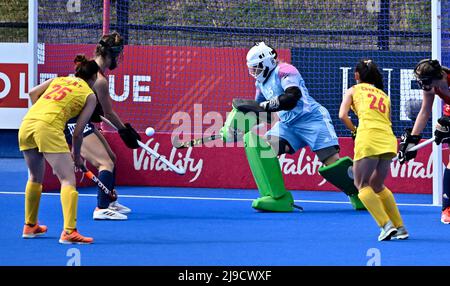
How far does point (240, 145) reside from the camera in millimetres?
12438

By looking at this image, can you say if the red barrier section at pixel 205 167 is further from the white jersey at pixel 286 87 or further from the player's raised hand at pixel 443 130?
the player's raised hand at pixel 443 130

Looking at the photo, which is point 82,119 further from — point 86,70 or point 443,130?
point 443,130

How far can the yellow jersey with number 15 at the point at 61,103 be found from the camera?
26.8 feet

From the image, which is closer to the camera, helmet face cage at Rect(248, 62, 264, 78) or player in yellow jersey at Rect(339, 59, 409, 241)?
player in yellow jersey at Rect(339, 59, 409, 241)

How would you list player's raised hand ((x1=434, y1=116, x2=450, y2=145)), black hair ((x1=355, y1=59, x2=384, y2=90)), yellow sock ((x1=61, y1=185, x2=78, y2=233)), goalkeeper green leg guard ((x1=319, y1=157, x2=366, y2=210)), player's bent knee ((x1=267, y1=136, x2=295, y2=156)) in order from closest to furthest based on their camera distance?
yellow sock ((x1=61, y1=185, x2=78, y2=233)) → black hair ((x1=355, y1=59, x2=384, y2=90)) → player's raised hand ((x1=434, y1=116, x2=450, y2=145)) → goalkeeper green leg guard ((x1=319, y1=157, x2=366, y2=210)) → player's bent knee ((x1=267, y1=136, x2=295, y2=156))

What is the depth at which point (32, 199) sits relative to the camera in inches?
329

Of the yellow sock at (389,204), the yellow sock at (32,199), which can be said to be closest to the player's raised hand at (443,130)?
the yellow sock at (389,204)

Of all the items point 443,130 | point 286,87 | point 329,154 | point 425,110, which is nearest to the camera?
point 425,110

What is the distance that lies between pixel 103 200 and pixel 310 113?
2.16 m

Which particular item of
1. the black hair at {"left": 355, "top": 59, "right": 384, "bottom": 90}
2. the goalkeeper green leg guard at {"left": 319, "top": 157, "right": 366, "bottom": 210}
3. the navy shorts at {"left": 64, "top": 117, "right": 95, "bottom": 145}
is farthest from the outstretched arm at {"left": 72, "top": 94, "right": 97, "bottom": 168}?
the goalkeeper green leg guard at {"left": 319, "top": 157, "right": 366, "bottom": 210}

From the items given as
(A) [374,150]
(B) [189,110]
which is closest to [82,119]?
(A) [374,150]

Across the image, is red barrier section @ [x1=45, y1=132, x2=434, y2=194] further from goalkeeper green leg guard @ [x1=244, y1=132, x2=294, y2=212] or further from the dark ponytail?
the dark ponytail

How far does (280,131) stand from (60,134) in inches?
121

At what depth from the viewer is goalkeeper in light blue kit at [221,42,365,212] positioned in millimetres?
10398
